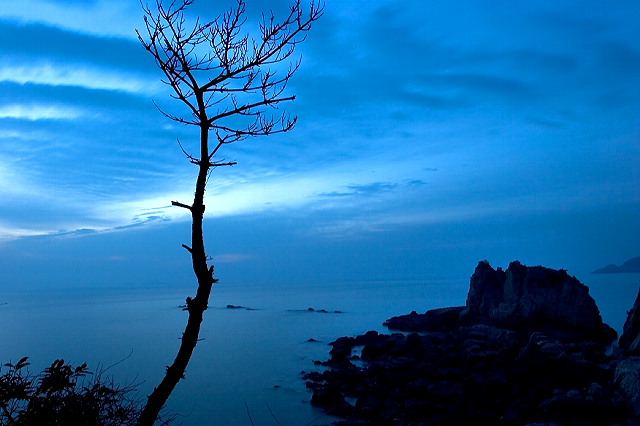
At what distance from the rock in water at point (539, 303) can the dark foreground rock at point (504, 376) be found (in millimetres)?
79

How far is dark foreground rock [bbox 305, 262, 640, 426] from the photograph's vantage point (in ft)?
46.4

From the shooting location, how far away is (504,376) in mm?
20438

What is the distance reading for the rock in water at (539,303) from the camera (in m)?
36.6

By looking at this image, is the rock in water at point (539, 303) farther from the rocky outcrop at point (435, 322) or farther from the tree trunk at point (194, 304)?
the tree trunk at point (194, 304)

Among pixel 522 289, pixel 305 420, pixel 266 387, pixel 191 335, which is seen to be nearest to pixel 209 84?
pixel 191 335

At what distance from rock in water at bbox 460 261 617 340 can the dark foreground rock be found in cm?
8

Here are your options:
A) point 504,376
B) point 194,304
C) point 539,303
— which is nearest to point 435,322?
point 539,303

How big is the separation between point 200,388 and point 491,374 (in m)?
15.6

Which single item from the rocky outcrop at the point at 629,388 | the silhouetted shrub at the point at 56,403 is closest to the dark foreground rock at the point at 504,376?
the rocky outcrop at the point at 629,388

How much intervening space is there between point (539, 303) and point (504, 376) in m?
20.5

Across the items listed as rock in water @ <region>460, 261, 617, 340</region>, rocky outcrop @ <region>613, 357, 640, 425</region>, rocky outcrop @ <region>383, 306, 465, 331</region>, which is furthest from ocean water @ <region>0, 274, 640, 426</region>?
rock in water @ <region>460, 261, 617, 340</region>

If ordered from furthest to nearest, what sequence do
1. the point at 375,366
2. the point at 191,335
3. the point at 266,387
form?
the point at 266,387
the point at 375,366
the point at 191,335

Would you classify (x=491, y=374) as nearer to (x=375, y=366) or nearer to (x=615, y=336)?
(x=375, y=366)

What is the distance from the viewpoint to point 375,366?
25.0m
